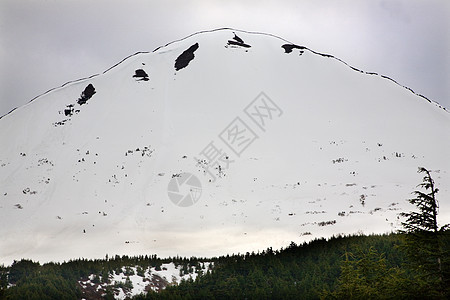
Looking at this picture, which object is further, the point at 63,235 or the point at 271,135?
the point at 271,135

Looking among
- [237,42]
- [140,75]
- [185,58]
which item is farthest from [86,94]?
[237,42]

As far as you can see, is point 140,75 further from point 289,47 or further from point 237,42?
point 289,47

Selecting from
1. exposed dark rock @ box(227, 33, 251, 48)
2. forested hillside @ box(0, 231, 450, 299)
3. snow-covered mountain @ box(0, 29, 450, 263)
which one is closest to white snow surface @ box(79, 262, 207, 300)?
forested hillside @ box(0, 231, 450, 299)

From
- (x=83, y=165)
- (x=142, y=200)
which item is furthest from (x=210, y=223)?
(x=83, y=165)

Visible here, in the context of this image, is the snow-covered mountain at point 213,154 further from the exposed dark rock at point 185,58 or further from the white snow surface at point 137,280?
the white snow surface at point 137,280

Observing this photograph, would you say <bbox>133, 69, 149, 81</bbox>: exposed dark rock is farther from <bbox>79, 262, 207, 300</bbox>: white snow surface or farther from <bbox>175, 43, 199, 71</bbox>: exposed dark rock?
<bbox>79, 262, 207, 300</bbox>: white snow surface

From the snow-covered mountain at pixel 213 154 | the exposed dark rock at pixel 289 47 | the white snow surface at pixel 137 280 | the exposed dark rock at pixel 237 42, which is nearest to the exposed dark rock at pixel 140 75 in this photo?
the snow-covered mountain at pixel 213 154

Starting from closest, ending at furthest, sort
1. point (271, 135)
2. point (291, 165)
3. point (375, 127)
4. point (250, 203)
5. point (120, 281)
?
point (120, 281), point (250, 203), point (291, 165), point (271, 135), point (375, 127)

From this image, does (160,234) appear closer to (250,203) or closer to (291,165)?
(250,203)
